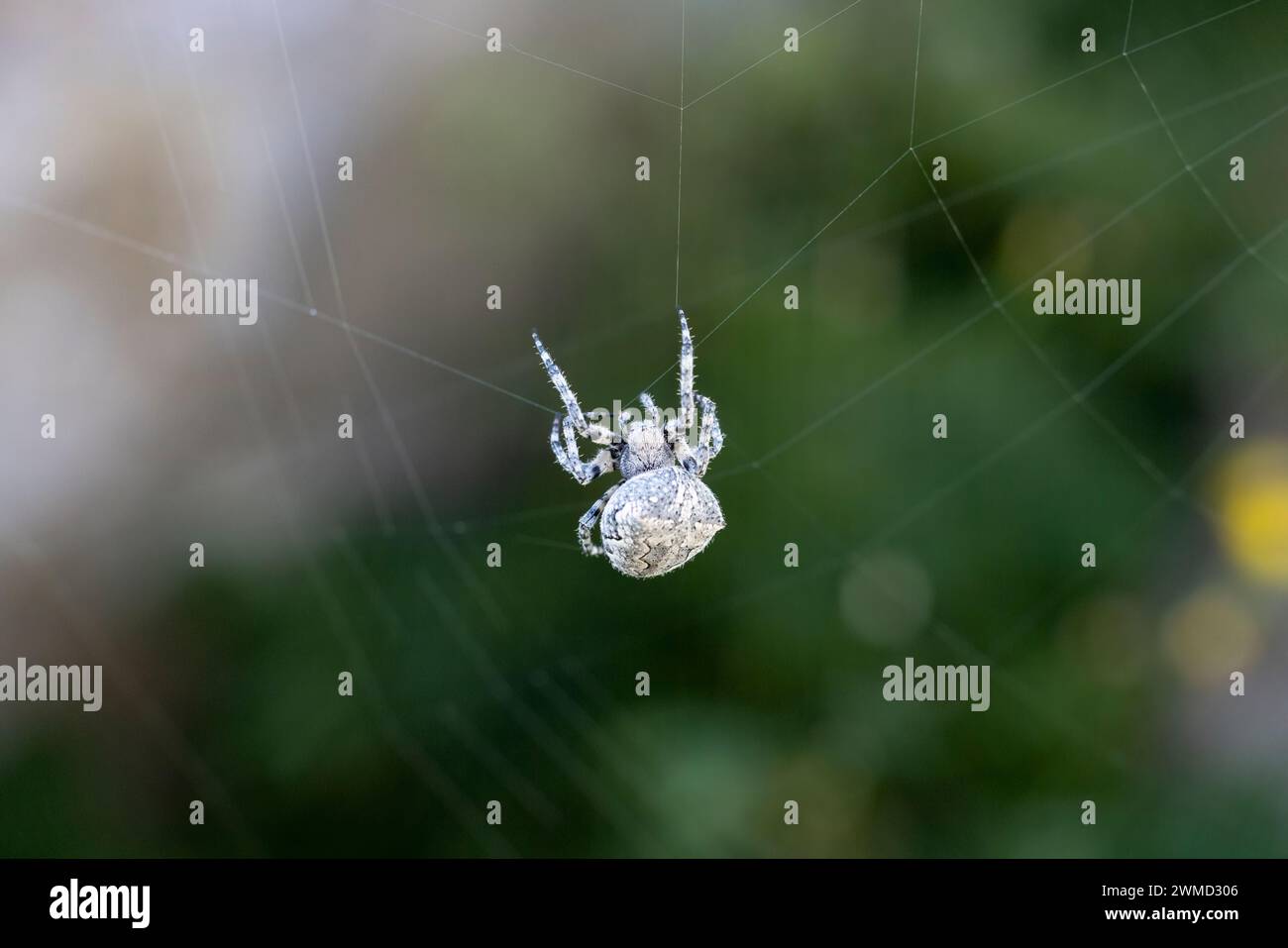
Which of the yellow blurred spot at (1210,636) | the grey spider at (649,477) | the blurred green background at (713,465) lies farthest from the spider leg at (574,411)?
the yellow blurred spot at (1210,636)

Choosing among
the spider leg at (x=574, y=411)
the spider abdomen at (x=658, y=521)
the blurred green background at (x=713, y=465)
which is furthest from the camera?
the blurred green background at (x=713, y=465)

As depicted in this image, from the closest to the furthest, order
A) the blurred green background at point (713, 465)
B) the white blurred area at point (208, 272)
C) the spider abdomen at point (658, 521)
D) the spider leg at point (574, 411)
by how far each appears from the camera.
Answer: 1. the spider abdomen at point (658, 521)
2. the spider leg at point (574, 411)
3. the blurred green background at point (713, 465)
4. the white blurred area at point (208, 272)

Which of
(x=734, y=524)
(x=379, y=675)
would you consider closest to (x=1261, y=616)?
(x=734, y=524)

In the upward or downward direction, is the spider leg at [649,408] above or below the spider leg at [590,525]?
above

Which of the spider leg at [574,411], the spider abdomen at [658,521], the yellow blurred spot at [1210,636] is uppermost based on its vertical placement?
the spider leg at [574,411]

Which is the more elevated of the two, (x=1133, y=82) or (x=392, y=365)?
(x=1133, y=82)

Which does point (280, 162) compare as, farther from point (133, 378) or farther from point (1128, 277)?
point (1128, 277)

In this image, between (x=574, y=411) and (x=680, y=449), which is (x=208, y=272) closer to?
(x=574, y=411)

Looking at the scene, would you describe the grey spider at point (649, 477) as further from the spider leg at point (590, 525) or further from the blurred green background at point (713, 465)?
the blurred green background at point (713, 465)
